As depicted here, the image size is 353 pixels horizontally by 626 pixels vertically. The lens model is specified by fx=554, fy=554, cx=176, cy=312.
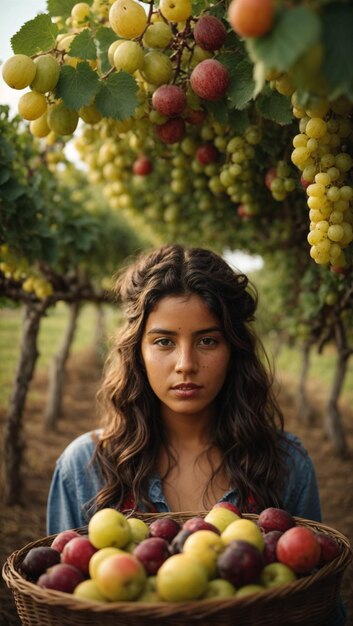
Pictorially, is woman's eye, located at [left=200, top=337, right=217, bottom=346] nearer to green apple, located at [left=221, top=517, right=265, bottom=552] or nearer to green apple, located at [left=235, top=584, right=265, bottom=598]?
green apple, located at [left=221, top=517, right=265, bottom=552]

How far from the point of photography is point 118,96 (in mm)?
1662

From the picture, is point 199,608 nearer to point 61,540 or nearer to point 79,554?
point 79,554

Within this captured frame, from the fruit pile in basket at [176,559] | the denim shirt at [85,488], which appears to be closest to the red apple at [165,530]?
the fruit pile in basket at [176,559]

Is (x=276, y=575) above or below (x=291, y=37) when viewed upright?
below

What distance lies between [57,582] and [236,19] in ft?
4.12

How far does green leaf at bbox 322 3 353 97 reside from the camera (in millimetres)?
980

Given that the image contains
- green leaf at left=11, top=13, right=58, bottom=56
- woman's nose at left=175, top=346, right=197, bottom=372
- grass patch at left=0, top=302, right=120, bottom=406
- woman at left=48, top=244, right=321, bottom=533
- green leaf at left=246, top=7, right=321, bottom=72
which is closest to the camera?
green leaf at left=246, top=7, right=321, bottom=72

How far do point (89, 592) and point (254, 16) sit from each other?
123 cm

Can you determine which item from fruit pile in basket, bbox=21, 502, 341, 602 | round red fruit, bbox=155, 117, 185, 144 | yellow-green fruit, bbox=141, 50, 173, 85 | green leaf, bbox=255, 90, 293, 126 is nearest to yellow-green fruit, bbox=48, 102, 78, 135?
yellow-green fruit, bbox=141, 50, 173, 85

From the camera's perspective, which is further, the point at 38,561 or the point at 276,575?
the point at 38,561

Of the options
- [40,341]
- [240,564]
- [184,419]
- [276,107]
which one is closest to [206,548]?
[240,564]

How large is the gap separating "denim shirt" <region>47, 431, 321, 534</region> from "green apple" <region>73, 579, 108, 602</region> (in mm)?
875

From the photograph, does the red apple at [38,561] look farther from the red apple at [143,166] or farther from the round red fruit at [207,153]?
the red apple at [143,166]

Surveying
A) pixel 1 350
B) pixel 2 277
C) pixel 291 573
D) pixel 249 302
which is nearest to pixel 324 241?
pixel 249 302
